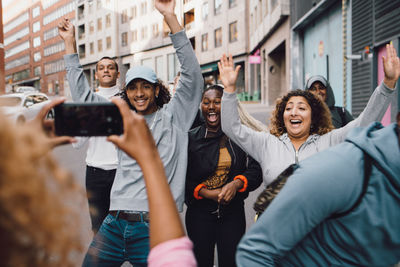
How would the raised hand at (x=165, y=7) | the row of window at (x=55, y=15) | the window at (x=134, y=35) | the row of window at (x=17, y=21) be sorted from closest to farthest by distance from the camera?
the raised hand at (x=165, y=7), the window at (x=134, y=35), the row of window at (x=17, y=21), the row of window at (x=55, y=15)

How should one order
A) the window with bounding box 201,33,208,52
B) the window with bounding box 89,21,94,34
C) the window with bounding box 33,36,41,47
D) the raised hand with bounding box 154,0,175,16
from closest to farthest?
the raised hand with bounding box 154,0,175,16, the window with bounding box 201,33,208,52, the window with bounding box 89,21,94,34, the window with bounding box 33,36,41,47

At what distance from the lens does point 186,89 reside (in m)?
2.89

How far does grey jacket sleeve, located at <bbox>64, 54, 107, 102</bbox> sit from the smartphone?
1.95 metres

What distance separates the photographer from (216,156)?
3141 millimetres

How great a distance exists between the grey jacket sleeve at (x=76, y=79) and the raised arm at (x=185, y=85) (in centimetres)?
77

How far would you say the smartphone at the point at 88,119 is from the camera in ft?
4.06

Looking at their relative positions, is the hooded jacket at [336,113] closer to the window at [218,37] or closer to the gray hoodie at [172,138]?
the gray hoodie at [172,138]

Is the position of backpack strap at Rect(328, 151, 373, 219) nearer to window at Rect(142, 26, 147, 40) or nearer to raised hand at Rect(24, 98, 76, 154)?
raised hand at Rect(24, 98, 76, 154)

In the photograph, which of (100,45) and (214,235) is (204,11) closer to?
(100,45)

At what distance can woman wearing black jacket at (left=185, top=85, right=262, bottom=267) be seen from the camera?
3.04 m


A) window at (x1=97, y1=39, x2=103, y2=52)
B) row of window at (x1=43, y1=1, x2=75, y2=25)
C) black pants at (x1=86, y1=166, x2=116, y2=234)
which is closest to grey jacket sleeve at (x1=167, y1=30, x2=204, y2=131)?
black pants at (x1=86, y1=166, x2=116, y2=234)

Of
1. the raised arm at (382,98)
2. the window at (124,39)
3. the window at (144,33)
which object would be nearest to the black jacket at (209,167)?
the raised arm at (382,98)

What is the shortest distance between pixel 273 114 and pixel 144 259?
167 cm

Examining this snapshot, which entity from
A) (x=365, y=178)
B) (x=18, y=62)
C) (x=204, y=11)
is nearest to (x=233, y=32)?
(x=204, y=11)
